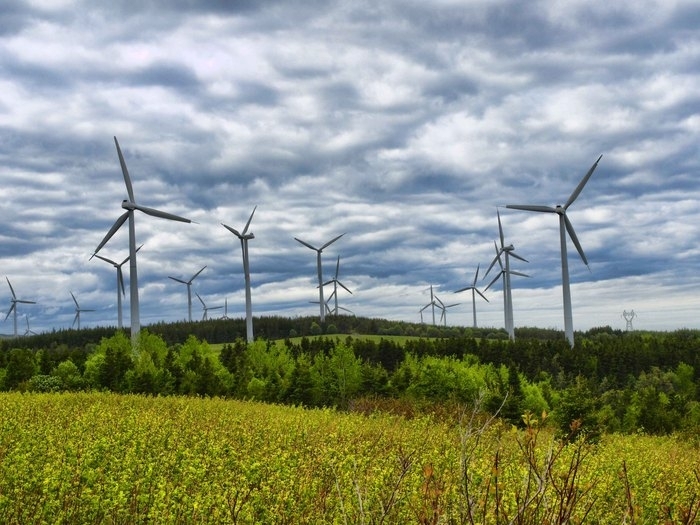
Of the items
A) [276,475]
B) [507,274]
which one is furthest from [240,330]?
[276,475]

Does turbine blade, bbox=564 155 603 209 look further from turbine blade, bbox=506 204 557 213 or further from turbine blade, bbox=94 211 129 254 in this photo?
turbine blade, bbox=94 211 129 254

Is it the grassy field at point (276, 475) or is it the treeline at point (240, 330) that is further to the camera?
the treeline at point (240, 330)

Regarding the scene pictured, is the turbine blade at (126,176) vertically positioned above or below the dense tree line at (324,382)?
above

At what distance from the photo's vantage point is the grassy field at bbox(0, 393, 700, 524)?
9.23 metres

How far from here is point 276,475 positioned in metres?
11.2

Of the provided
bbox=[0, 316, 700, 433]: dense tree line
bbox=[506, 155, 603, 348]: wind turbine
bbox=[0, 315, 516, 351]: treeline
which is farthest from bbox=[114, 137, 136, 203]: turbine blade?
bbox=[0, 315, 516, 351]: treeline

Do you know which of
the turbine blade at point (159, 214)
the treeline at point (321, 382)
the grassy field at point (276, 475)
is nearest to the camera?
the grassy field at point (276, 475)

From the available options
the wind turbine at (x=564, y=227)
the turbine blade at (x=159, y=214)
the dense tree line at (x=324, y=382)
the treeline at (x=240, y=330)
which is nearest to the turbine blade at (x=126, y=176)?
the turbine blade at (x=159, y=214)

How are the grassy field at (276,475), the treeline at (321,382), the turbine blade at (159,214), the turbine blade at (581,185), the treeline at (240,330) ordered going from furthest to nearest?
the treeline at (240,330) → the turbine blade at (581,185) → the turbine blade at (159,214) → the treeline at (321,382) → the grassy field at (276,475)

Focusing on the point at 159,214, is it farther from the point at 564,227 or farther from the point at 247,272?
the point at 564,227

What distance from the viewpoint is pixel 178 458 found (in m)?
14.2

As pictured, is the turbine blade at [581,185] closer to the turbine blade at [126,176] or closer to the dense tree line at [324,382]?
Answer: the dense tree line at [324,382]

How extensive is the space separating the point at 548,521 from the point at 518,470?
822cm

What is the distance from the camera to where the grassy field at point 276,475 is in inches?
364
